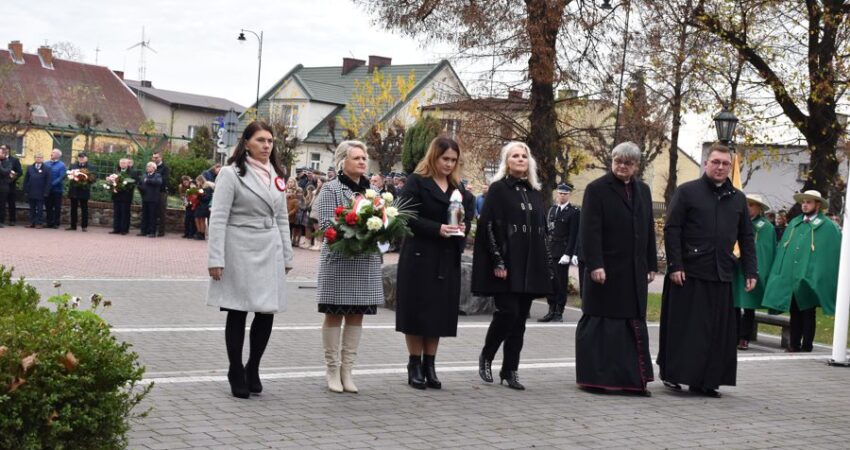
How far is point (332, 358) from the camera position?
8.23 metres

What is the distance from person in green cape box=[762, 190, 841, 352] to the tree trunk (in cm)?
633

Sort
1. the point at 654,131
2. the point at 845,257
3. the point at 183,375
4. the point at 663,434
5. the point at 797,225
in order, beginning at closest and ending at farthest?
1. the point at 663,434
2. the point at 183,375
3. the point at 845,257
4. the point at 797,225
5. the point at 654,131

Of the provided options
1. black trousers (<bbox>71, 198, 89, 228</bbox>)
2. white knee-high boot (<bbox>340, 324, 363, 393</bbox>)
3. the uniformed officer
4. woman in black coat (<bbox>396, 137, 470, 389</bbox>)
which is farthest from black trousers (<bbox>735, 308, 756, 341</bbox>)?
black trousers (<bbox>71, 198, 89, 228</bbox>)

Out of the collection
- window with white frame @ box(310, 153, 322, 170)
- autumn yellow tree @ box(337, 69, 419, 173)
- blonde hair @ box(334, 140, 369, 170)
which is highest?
autumn yellow tree @ box(337, 69, 419, 173)

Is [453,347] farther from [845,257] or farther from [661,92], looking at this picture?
[661,92]

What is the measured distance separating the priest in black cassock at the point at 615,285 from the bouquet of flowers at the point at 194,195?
64.6ft

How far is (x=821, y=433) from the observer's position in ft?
25.6

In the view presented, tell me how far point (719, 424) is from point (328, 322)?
281 cm

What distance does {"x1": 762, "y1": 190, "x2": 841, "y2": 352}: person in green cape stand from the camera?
13125 mm

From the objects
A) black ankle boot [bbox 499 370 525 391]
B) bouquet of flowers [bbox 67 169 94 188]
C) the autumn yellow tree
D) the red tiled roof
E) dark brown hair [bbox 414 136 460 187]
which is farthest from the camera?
the red tiled roof

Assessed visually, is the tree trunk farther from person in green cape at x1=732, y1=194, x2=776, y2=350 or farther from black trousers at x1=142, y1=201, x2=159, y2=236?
black trousers at x1=142, y1=201, x2=159, y2=236

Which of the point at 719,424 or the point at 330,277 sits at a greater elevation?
the point at 330,277

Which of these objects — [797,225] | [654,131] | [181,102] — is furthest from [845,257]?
[181,102]

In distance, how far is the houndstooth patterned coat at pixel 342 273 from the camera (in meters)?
8.18
